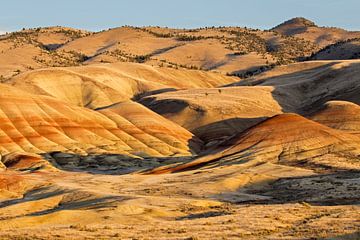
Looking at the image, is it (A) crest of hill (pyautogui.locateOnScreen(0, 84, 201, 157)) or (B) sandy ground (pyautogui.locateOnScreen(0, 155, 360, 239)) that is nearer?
(B) sandy ground (pyautogui.locateOnScreen(0, 155, 360, 239))

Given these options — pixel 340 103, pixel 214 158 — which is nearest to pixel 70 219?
pixel 214 158

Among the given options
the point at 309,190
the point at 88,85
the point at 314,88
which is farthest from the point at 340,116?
the point at 88,85

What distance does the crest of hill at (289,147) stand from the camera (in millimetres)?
77125

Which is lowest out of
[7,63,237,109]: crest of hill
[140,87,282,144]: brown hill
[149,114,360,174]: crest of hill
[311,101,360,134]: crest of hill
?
[149,114,360,174]: crest of hill

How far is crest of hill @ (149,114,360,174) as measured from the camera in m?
77.1

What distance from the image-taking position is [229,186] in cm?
6334

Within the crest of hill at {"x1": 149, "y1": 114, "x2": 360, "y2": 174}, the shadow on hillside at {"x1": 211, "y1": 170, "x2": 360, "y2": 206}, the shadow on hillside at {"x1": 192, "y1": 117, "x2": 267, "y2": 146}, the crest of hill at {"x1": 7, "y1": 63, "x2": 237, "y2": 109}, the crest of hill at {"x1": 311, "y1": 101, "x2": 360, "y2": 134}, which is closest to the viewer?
the shadow on hillside at {"x1": 211, "y1": 170, "x2": 360, "y2": 206}

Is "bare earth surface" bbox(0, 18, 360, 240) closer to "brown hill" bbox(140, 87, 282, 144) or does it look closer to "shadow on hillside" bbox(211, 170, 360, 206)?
"shadow on hillside" bbox(211, 170, 360, 206)

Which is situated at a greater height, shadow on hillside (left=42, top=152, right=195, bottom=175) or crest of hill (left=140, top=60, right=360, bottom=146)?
crest of hill (left=140, top=60, right=360, bottom=146)

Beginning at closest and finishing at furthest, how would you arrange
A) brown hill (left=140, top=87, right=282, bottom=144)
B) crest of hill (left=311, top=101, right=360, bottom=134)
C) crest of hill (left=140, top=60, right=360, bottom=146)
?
1. crest of hill (left=311, top=101, right=360, bottom=134)
2. brown hill (left=140, top=87, right=282, bottom=144)
3. crest of hill (left=140, top=60, right=360, bottom=146)

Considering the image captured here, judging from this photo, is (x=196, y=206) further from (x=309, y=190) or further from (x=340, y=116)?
(x=340, y=116)

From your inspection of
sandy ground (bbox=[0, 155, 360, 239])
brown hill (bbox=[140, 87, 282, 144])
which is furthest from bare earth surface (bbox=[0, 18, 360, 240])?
brown hill (bbox=[140, 87, 282, 144])

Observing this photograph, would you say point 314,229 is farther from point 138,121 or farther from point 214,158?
point 138,121

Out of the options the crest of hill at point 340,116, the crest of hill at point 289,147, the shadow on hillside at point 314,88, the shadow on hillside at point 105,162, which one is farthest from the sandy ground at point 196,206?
the shadow on hillside at point 314,88
